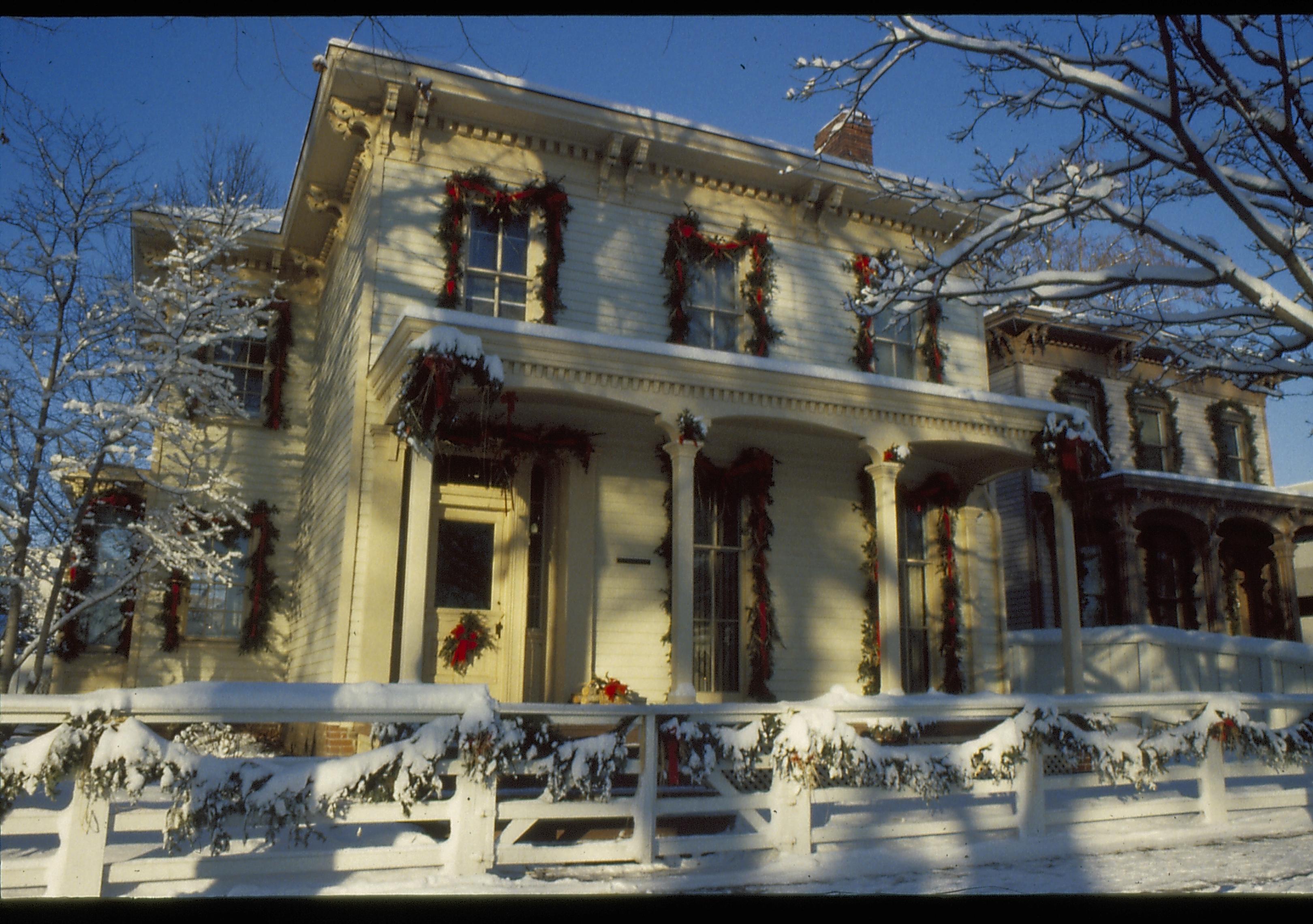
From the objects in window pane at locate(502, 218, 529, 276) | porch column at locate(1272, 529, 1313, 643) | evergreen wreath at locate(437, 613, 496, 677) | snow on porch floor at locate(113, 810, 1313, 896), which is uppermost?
window pane at locate(502, 218, 529, 276)

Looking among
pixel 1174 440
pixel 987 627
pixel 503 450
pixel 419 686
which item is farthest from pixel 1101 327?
pixel 1174 440

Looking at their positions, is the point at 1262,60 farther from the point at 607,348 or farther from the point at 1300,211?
the point at 607,348

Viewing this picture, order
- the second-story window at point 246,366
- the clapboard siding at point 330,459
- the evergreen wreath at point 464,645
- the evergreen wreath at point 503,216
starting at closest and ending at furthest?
the evergreen wreath at point 464,645, the clapboard siding at point 330,459, the evergreen wreath at point 503,216, the second-story window at point 246,366

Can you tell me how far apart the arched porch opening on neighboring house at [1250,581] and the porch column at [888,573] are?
1206cm

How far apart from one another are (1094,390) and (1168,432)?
7.46 ft

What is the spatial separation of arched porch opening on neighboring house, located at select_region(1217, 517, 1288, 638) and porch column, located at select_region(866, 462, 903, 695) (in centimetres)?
1206

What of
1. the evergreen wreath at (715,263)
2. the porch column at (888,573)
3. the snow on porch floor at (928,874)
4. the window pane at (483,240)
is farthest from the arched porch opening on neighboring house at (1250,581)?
the window pane at (483,240)

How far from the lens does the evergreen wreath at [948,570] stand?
518 inches

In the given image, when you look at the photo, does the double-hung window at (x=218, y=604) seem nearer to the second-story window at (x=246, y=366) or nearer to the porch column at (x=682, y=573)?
the second-story window at (x=246, y=366)

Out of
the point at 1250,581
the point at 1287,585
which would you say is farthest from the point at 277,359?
the point at 1250,581

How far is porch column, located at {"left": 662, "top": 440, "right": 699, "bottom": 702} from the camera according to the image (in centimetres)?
1002

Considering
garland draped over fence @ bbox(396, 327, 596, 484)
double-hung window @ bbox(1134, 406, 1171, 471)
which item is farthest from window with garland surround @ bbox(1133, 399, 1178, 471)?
garland draped over fence @ bbox(396, 327, 596, 484)

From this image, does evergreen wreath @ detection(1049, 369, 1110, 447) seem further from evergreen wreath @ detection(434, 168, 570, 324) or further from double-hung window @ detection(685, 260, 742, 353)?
evergreen wreath @ detection(434, 168, 570, 324)

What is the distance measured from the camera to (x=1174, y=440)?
69.9 feet
